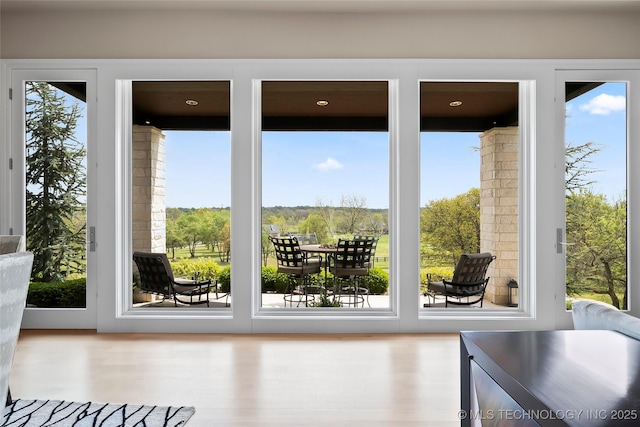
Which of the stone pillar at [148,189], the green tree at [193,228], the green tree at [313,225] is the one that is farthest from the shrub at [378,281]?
the stone pillar at [148,189]

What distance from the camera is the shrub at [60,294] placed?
13.8 ft

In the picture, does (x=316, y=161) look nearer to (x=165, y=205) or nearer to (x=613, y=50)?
(x=165, y=205)

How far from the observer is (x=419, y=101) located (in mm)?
4184

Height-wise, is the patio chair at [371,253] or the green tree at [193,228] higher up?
the green tree at [193,228]

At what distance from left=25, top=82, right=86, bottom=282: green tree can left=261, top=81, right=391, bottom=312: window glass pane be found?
181cm

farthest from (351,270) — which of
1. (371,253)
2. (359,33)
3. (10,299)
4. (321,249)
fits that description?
(10,299)

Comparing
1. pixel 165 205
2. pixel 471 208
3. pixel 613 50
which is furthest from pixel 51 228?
pixel 613 50

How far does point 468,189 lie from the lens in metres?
4.20

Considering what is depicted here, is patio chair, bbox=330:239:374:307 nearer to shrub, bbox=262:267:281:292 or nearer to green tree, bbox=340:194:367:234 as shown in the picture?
green tree, bbox=340:194:367:234

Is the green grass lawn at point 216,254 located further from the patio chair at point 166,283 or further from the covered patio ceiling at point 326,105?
the covered patio ceiling at point 326,105

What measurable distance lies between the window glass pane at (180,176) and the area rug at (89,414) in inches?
69.1

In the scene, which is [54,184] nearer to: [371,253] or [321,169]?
[321,169]

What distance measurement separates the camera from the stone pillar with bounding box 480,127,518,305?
4.22 metres

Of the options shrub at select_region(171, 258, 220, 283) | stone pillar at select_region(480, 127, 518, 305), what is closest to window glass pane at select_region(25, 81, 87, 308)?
shrub at select_region(171, 258, 220, 283)
